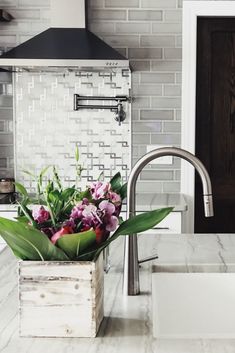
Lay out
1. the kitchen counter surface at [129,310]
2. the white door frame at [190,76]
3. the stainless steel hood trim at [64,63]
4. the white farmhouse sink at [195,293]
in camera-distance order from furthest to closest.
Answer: the white door frame at [190,76], the stainless steel hood trim at [64,63], the white farmhouse sink at [195,293], the kitchen counter surface at [129,310]

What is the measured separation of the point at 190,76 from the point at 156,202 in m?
0.89

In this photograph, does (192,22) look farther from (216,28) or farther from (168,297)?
(168,297)

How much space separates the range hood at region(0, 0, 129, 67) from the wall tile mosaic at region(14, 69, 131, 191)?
29 centimetres

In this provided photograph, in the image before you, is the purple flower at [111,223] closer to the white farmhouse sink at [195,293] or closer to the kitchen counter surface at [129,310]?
the kitchen counter surface at [129,310]

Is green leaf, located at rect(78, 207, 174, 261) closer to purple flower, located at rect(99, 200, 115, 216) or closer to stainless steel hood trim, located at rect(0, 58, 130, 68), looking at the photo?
purple flower, located at rect(99, 200, 115, 216)

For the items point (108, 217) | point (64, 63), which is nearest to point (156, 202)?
point (64, 63)

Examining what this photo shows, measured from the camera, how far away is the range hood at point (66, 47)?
3270 millimetres

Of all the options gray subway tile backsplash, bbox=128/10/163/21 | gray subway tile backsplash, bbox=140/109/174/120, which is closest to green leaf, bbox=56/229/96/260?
gray subway tile backsplash, bbox=140/109/174/120

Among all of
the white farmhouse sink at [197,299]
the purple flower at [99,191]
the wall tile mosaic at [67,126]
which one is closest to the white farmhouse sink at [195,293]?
the white farmhouse sink at [197,299]

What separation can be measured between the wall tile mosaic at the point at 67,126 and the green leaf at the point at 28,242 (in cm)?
258

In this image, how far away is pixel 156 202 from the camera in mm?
3436

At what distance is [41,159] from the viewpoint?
12.6 ft

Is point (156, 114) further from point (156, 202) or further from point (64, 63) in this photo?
point (64, 63)

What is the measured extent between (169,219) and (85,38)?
1223 mm
